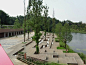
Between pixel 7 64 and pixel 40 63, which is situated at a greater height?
pixel 7 64

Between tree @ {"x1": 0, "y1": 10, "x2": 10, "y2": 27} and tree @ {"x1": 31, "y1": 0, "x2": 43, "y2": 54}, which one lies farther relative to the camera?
tree @ {"x1": 0, "y1": 10, "x2": 10, "y2": 27}

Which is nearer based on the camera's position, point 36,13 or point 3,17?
point 36,13

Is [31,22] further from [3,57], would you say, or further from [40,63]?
[3,57]

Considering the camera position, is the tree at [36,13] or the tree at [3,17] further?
the tree at [3,17]

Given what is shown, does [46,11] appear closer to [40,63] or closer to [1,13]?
[40,63]

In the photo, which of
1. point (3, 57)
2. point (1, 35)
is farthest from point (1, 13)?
point (3, 57)

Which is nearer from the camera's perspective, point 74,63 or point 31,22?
point 74,63

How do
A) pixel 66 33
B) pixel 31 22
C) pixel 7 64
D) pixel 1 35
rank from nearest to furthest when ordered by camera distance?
1. pixel 7 64
2. pixel 31 22
3. pixel 66 33
4. pixel 1 35

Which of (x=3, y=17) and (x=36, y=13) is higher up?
(x=3, y=17)

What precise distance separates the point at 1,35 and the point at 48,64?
86.8 feet

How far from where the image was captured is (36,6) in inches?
586

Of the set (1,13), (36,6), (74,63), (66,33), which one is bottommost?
(74,63)

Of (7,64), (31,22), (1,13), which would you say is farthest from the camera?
(1,13)

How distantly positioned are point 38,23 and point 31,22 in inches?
44.0
